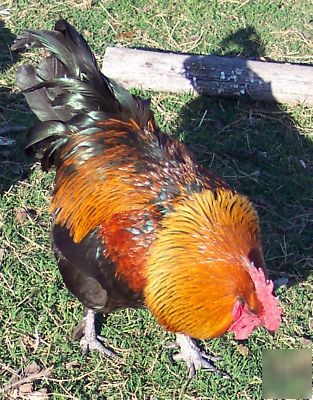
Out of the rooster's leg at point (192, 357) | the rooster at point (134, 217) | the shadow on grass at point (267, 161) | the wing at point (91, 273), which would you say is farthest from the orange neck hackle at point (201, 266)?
the shadow on grass at point (267, 161)

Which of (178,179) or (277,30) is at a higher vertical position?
(178,179)

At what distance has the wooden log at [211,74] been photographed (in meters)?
5.17

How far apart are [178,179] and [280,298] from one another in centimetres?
139

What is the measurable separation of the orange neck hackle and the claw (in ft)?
2.79

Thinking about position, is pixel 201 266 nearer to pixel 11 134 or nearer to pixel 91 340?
pixel 91 340

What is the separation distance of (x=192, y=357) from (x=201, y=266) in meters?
1.09

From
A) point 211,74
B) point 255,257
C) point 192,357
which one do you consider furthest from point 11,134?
point 255,257

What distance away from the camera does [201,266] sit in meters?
3.07

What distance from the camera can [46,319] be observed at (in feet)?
13.5

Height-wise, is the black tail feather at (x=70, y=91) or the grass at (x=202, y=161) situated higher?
the black tail feather at (x=70, y=91)

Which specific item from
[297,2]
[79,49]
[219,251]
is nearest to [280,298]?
[219,251]

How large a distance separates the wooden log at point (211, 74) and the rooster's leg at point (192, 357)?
7.29ft

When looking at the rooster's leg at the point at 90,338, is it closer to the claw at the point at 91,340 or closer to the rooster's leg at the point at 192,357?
the claw at the point at 91,340

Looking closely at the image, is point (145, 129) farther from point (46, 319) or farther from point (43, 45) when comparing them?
point (46, 319)
